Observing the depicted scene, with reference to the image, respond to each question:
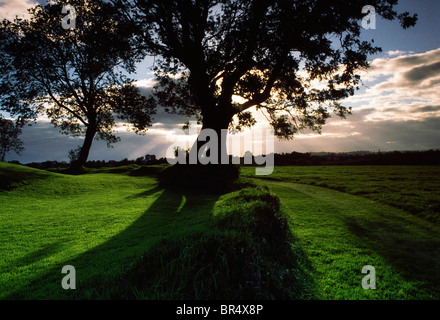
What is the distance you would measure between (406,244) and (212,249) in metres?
6.98

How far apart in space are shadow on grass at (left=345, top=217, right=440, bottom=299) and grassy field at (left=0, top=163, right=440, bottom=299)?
37mm

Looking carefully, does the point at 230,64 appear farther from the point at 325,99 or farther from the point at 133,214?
the point at 133,214

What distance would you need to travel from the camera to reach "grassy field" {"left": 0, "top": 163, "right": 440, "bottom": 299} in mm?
3150

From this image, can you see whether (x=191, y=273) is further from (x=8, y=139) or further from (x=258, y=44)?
(x=8, y=139)

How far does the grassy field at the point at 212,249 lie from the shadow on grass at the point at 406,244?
4cm

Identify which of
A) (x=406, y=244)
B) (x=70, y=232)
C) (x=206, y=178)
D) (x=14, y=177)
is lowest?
(x=406, y=244)

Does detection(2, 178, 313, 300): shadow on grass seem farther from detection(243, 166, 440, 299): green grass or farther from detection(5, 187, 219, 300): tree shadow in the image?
detection(243, 166, 440, 299): green grass

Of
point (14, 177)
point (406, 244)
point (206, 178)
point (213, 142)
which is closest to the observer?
point (406, 244)

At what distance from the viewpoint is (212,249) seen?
3.29m

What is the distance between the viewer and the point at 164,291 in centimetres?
283

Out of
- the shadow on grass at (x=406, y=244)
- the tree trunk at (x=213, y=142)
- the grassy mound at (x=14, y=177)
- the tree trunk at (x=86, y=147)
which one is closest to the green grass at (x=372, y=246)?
the shadow on grass at (x=406, y=244)

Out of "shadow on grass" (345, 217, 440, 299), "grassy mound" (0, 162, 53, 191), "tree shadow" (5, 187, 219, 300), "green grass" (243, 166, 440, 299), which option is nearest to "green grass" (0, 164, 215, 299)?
"tree shadow" (5, 187, 219, 300)

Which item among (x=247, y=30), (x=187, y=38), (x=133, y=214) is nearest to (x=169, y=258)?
(x=133, y=214)

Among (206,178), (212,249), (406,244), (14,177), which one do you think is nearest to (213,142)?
(206,178)
